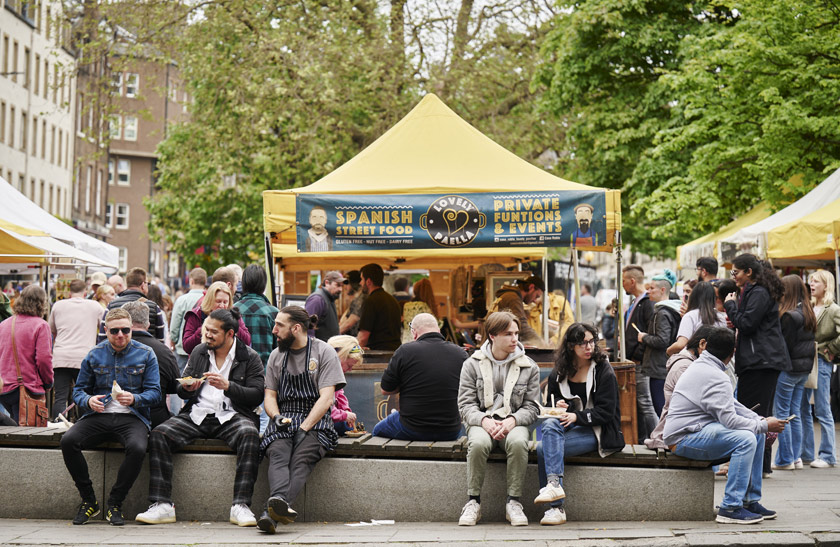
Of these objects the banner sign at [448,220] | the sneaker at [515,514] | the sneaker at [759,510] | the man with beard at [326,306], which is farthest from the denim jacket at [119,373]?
the sneaker at [759,510]

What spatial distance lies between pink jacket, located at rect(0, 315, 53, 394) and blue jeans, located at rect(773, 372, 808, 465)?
23.5 ft

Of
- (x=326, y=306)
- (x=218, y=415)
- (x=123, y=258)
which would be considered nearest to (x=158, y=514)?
(x=218, y=415)

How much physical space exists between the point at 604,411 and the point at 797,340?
327 centimetres

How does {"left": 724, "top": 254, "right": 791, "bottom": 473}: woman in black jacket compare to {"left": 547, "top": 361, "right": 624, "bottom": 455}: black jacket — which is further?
{"left": 724, "top": 254, "right": 791, "bottom": 473}: woman in black jacket

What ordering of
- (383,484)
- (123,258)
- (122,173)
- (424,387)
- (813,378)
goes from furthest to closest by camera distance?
(122,173), (123,258), (813,378), (424,387), (383,484)

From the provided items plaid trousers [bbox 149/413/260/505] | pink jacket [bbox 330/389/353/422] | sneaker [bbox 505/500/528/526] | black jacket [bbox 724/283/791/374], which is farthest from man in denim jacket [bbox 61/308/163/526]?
black jacket [bbox 724/283/791/374]

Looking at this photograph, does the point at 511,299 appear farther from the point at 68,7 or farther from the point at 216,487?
the point at 68,7

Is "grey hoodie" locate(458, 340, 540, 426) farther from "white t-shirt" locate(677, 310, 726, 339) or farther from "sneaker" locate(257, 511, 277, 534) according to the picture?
"white t-shirt" locate(677, 310, 726, 339)

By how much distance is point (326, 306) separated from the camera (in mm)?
12859

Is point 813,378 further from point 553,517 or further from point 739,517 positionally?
point 553,517

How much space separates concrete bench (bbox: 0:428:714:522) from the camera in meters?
8.41

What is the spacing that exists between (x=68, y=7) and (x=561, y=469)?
2028cm

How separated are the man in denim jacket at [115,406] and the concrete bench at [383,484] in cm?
24

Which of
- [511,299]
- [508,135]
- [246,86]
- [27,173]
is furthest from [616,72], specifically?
[27,173]
